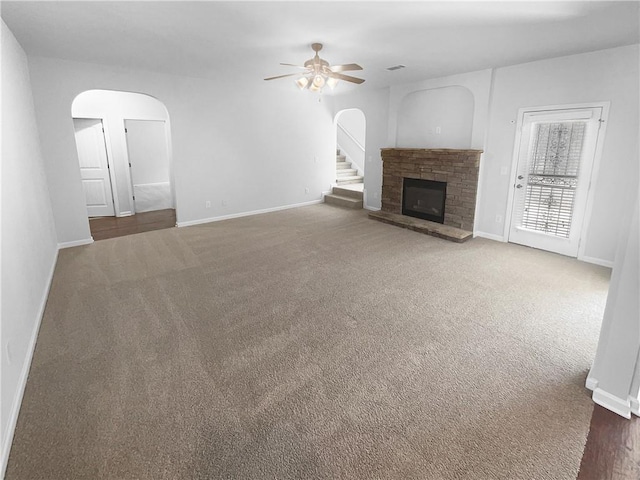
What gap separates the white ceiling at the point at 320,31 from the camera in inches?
108

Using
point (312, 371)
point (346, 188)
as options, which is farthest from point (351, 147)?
point (312, 371)

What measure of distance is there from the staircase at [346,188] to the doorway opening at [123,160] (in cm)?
362

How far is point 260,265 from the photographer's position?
13.6ft

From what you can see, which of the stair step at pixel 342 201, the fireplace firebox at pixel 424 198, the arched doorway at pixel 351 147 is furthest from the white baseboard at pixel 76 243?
the arched doorway at pixel 351 147

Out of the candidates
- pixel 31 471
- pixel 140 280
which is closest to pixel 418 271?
pixel 140 280

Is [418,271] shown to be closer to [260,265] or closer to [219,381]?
[260,265]

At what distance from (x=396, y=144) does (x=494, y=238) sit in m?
2.51

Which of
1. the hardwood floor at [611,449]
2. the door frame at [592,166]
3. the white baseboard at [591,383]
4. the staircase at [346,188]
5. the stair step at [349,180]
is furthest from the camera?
the stair step at [349,180]

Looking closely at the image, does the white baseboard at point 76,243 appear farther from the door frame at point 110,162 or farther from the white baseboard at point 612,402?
the white baseboard at point 612,402

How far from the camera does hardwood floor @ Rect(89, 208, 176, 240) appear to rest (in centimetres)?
562

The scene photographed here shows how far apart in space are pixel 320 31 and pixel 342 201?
14.5 feet

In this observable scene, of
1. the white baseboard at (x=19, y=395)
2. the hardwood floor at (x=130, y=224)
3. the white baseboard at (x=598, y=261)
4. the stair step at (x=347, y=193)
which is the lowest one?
the white baseboard at (x=19, y=395)

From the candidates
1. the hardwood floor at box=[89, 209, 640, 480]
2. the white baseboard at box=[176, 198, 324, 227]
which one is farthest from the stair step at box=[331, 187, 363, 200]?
the hardwood floor at box=[89, 209, 640, 480]

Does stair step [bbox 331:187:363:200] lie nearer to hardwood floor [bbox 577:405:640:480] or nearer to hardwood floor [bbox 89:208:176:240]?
hardwood floor [bbox 89:208:176:240]
